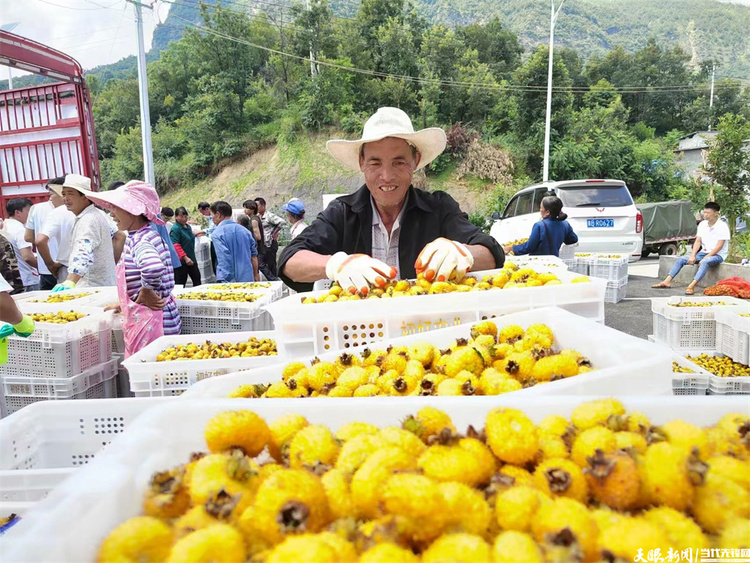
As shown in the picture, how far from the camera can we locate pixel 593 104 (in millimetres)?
40156

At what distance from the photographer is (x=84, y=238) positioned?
219 inches

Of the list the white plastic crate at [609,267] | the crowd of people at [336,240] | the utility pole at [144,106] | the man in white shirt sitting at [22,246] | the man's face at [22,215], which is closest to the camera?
the crowd of people at [336,240]

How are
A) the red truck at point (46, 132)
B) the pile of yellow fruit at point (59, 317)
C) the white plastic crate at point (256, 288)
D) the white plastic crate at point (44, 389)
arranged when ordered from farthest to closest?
the red truck at point (46, 132) < the white plastic crate at point (256, 288) < the pile of yellow fruit at point (59, 317) < the white plastic crate at point (44, 389)

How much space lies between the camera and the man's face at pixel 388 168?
3.36m

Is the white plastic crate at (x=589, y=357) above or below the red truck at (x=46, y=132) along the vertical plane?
below

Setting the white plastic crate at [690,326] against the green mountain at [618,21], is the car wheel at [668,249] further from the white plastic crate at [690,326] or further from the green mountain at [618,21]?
the green mountain at [618,21]

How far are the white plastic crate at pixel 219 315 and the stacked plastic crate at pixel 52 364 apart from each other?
1.03 m

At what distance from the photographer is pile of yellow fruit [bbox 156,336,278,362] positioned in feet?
12.3

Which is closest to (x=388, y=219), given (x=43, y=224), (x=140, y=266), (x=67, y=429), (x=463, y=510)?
(x=140, y=266)

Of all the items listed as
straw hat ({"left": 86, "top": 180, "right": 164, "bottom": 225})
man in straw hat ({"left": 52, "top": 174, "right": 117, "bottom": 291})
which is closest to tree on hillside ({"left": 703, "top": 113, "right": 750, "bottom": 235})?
straw hat ({"left": 86, "top": 180, "right": 164, "bottom": 225})

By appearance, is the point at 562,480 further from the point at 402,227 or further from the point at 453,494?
the point at 402,227

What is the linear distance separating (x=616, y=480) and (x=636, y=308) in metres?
9.30

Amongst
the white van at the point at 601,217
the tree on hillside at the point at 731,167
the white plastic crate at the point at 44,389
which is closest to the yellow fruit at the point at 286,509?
the white plastic crate at the point at 44,389

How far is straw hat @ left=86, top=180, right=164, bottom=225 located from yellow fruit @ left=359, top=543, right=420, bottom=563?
402 centimetres
